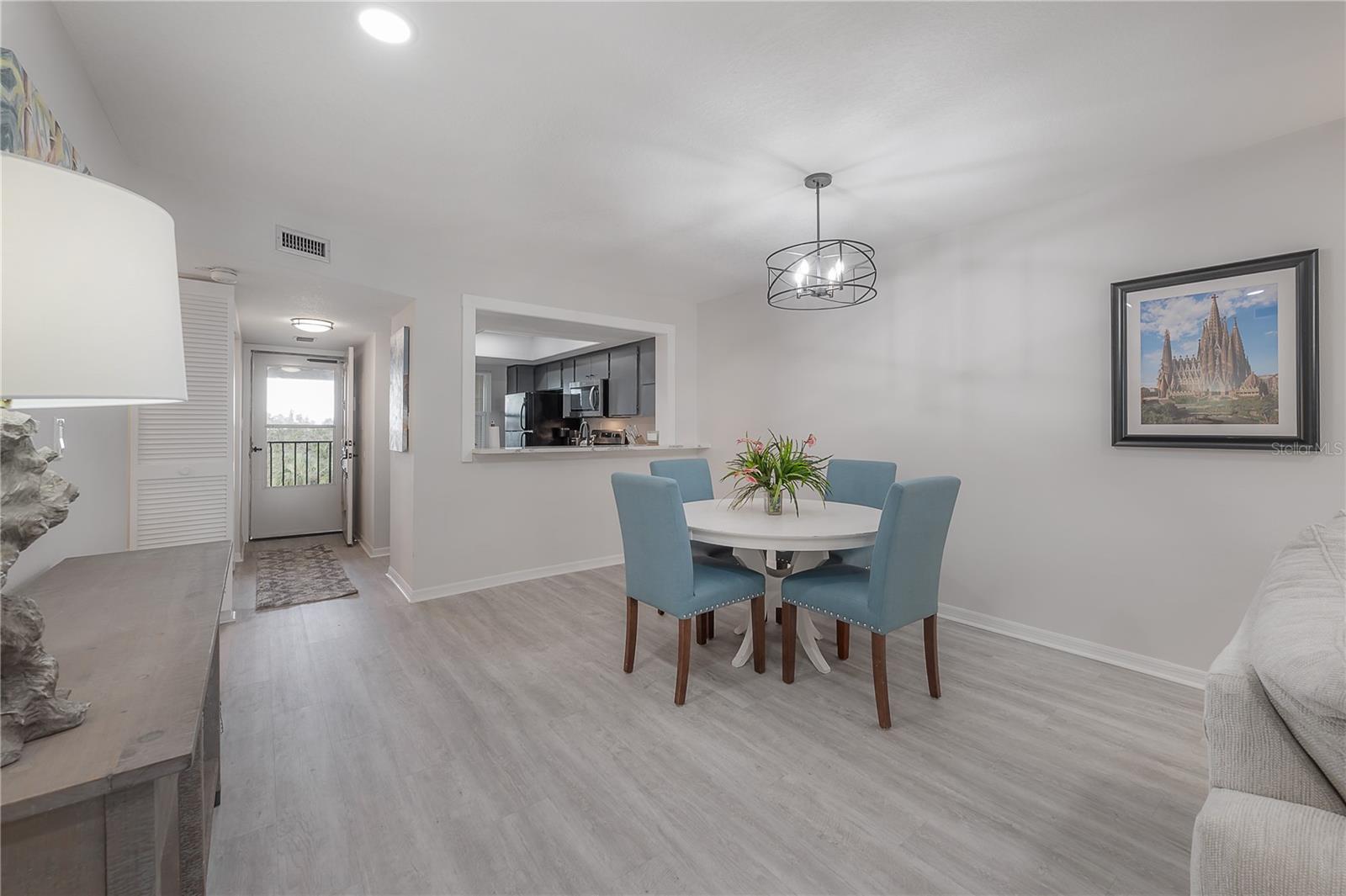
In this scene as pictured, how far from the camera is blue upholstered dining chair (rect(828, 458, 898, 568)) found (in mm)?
3111

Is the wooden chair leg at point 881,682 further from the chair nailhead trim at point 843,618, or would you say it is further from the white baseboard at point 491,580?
the white baseboard at point 491,580

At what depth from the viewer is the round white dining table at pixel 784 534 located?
2.31m

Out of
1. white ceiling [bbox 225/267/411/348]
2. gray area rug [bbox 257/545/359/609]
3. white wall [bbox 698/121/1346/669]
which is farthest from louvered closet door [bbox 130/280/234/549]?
white wall [bbox 698/121/1346/669]

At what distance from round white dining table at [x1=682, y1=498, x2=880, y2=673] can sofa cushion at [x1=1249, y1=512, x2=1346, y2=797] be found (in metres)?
1.32

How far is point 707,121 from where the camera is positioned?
7.32 feet

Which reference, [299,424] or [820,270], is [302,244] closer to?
[820,270]

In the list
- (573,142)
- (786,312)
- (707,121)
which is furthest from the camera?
(786,312)

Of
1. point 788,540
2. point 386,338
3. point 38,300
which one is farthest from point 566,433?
point 38,300

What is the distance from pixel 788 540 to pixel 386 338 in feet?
13.1

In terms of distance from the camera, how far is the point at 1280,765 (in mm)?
845

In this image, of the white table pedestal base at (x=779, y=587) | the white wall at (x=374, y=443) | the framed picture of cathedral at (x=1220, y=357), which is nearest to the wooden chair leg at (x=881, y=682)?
the white table pedestal base at (x=779, y=587)

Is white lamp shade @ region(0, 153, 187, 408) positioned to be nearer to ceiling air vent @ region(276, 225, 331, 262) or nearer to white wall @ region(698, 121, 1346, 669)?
ceiling air vent @ region(276, 225, 331, 262)

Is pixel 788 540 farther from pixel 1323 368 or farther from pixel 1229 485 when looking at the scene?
pixel 1323 368

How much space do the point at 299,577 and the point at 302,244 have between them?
103 inches
